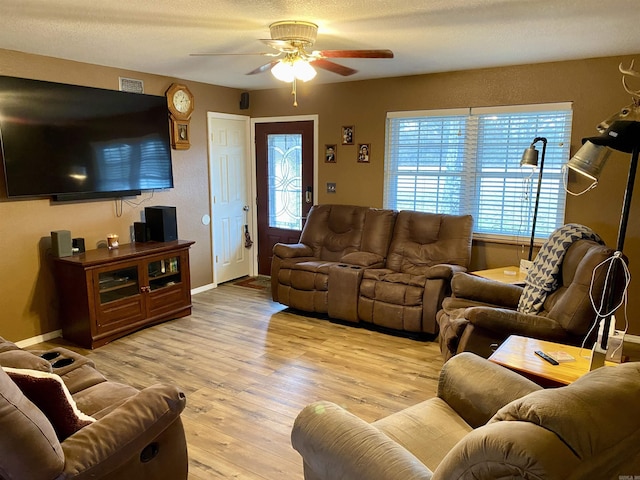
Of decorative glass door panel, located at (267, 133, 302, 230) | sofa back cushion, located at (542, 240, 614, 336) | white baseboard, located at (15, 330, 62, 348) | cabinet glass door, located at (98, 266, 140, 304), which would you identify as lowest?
white baseboard, located at (15, 330, 62, 348)

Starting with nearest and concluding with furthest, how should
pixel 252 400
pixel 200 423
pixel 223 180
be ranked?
pixel 200 423 → pixel 252 400 → pixel 223 180

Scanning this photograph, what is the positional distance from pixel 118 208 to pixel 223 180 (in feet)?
4.80

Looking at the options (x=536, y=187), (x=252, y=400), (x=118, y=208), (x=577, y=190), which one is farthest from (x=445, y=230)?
(x=118, y=208)

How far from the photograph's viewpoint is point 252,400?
3.02 m

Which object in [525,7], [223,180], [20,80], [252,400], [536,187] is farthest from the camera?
[223,180]

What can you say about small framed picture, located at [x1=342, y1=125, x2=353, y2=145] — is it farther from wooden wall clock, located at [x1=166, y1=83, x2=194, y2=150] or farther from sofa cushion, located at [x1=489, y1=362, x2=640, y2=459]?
sofa cushion, located at [x1=489, y1=362, x2=640, y2=459]

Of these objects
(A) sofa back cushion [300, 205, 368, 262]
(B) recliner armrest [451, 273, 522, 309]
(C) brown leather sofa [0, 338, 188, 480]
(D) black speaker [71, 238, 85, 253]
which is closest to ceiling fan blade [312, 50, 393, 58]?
(B) recliner armrest [451, 273, 522, 309]

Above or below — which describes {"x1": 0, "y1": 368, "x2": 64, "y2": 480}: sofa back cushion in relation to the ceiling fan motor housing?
below

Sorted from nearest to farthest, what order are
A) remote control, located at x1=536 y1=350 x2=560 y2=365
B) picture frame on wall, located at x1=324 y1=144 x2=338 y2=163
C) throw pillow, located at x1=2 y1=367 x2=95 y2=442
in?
throw pillow, located at x1=2 y1=367 x2=95 y2=442 → remote control, located at x1=536 y1=350 x2=560 y2=365 → picture frame on wall, located at x1=324 y1=144 x2=338 y2=163

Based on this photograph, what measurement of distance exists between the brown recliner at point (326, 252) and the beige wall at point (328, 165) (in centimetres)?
32

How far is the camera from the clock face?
4.83m

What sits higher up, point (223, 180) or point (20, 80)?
point (20, 80)

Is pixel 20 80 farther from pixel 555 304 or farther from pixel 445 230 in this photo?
pixel 555 304

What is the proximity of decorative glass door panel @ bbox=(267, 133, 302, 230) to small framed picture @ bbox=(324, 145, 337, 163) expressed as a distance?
14.9 inches
